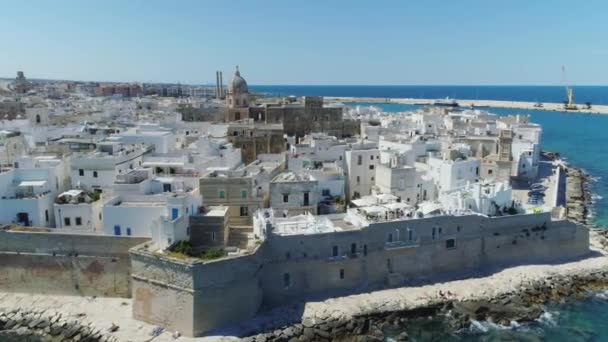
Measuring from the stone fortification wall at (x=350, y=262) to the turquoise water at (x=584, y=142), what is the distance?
1428 centimetres

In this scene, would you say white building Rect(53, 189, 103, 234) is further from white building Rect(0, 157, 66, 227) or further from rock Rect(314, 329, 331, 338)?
rock Rect(314, 329, 331, 338)

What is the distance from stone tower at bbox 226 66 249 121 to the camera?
2237 inches

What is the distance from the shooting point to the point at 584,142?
9031cm

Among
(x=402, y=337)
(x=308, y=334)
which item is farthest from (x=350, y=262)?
(x=308, y=334)

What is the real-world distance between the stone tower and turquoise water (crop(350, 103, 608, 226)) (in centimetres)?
3713

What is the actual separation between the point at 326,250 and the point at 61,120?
144ft

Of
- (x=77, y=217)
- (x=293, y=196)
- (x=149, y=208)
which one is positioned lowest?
(x=77, y=217)

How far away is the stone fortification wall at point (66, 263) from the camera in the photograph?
26281mm

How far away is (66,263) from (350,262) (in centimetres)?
1536

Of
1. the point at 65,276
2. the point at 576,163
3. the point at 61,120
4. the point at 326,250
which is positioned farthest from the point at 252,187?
the point at 576,163

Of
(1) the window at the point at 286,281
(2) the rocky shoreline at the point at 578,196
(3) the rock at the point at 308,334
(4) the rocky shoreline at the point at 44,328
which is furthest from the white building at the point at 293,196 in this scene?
(2) the rocky shoreline at the point at 578,196

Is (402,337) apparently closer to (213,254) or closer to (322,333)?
(322,333)

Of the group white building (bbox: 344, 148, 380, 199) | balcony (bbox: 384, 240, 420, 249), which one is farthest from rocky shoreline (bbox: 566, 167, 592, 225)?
balcony (bbox: 384, 240, 420, 249)

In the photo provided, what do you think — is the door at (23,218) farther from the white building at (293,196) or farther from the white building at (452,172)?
the white building at (452,172)
